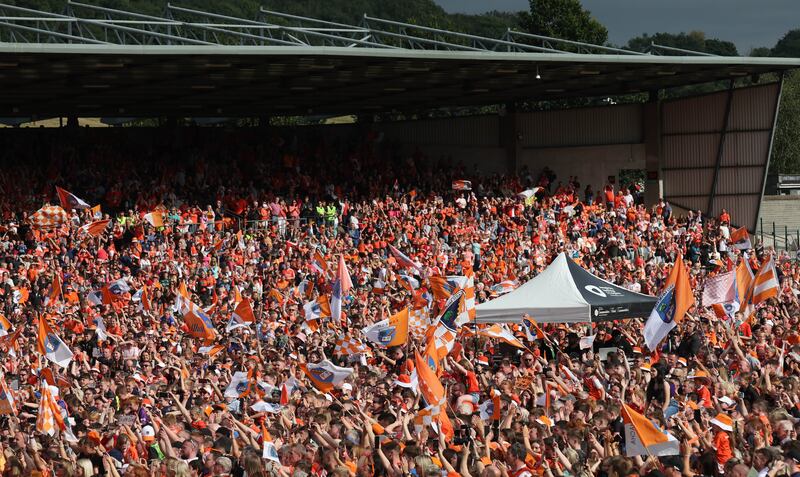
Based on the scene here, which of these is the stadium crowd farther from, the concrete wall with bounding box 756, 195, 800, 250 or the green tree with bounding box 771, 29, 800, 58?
the green tree with bounding box 771, 29, 800, 58

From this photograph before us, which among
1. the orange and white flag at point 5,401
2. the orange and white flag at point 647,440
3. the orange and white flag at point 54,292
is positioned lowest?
the orange and white flag at point 54,292

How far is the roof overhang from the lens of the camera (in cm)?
3136

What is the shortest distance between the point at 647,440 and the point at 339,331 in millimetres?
12623

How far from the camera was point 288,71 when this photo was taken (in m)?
35.5

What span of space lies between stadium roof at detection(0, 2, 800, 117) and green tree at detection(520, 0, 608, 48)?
4047cm

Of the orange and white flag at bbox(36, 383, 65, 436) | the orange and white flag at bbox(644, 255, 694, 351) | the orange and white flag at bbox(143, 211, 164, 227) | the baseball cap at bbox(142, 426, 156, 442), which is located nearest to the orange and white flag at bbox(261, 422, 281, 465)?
the baseball cap at bbox(142, 426, 156, 442)

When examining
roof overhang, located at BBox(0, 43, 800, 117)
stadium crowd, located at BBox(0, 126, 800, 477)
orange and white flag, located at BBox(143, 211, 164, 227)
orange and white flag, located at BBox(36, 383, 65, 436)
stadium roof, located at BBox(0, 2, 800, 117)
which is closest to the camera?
stadium crowd, located at BBox(0, 126, 800, 477)

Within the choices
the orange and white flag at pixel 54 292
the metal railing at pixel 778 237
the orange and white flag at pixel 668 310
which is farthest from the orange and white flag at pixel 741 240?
the orange and white flag at pixel 54 292

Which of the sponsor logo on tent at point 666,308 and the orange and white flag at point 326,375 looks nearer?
the orange and white flag at point 326,375

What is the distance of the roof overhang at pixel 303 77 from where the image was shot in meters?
31.4

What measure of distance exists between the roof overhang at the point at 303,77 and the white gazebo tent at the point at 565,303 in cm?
1113

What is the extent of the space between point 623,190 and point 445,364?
25.7 meters

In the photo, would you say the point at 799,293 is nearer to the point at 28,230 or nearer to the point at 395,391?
the point at 395,391

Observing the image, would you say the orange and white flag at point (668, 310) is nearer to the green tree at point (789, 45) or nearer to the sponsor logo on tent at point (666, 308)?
the sponsor logo on tent at point (666, 308)
